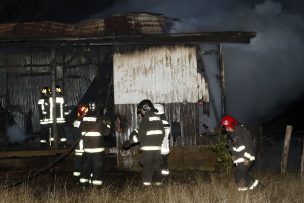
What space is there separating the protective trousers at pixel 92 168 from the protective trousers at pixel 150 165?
105cm

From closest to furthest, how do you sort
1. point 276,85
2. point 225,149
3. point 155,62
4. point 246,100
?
point 225,149
point 155,62
point 246,100
point 276,85

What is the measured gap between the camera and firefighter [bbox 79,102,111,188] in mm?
11078

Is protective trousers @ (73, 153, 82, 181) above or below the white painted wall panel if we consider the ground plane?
below

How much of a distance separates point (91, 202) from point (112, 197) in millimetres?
654

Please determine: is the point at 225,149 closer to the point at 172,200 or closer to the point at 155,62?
the point at 155,62

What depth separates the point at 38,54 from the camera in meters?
19.0

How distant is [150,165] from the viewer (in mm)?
10648

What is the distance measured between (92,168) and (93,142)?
28.5 inches

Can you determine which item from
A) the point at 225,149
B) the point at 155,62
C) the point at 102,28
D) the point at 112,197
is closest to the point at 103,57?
the point at 102,28

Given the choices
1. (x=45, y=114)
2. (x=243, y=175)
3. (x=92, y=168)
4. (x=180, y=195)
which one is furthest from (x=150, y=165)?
(x=45, y=114)

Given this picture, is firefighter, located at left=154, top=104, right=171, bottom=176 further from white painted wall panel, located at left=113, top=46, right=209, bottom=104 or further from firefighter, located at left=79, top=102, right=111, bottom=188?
white painted wall panel, located at left=113, top=46, right=209, bottom=104

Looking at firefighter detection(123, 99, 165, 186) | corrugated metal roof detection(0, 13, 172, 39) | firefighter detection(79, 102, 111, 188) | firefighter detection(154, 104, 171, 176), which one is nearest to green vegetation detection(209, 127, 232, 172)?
firefighter detection(154, 104, 171, 176)

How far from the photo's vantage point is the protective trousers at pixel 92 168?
36.3 ft

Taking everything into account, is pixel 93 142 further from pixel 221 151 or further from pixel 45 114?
pixel 45 114
